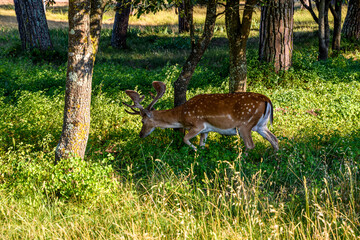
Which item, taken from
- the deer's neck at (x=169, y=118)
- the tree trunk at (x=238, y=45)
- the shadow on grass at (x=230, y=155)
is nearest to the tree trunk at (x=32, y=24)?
the tree trunk at (x=238, y=45)

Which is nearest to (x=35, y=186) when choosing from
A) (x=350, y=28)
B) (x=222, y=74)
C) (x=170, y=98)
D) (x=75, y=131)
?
(x=75, y=131)

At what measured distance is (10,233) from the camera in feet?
13.2

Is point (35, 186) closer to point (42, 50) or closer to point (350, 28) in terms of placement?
point (42, 50)

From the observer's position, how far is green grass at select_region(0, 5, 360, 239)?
13.2ft

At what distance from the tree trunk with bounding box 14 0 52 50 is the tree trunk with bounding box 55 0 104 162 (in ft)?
31.4

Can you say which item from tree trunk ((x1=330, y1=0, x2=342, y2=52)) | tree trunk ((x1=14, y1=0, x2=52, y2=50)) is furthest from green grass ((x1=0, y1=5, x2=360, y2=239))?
tree trunk ((x1=330, y1=0, x2=342, y2=52))

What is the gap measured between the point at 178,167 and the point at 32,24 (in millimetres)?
10572

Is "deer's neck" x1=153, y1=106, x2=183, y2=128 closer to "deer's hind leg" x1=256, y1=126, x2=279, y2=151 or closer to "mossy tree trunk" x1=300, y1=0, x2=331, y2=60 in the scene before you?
"deer's hind leg" x1=256, y1=126, x2=279, y2=151

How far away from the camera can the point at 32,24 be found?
13875 millimetres

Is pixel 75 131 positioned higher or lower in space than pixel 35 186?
higher

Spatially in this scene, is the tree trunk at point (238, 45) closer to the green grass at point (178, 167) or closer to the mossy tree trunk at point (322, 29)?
the green grass at point (178, 167)

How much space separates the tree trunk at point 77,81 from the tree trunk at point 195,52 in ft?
7.12

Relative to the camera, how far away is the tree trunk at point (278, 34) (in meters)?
10.6

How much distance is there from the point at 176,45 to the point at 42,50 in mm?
6397
